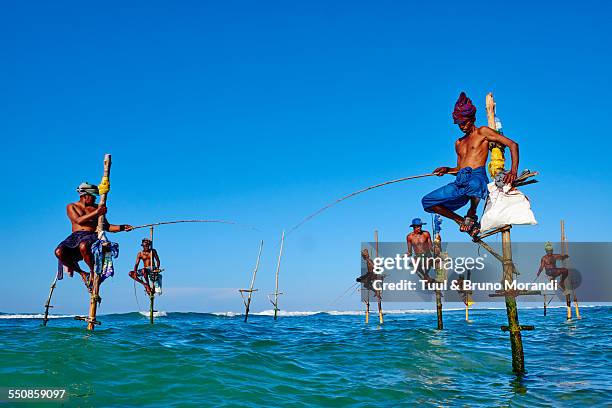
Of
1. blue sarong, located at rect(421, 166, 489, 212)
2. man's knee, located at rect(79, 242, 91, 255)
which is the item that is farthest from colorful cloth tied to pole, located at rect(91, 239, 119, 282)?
blue sarong, located at rect(421, 166, 489, 212)

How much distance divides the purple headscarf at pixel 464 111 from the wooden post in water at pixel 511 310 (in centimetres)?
224

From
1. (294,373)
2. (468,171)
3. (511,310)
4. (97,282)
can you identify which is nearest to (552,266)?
(511,310)

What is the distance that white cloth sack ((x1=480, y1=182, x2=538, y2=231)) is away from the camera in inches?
339

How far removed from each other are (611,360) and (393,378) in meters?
6.23

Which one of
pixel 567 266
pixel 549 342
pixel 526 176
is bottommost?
pixel 549 342

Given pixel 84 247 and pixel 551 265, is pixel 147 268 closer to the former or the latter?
pixel 84 247

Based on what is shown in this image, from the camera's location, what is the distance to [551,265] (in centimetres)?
2692

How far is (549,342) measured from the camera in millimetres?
15477

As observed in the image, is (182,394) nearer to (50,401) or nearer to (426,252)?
(50,401)

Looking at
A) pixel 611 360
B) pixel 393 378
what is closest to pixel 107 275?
pixel 393 378

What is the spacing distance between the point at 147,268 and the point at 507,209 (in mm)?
18135

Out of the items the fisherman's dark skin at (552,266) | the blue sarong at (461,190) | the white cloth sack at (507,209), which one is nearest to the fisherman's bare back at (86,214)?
the blue sarong at (461,190)

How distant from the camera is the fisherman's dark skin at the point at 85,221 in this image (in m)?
12.0

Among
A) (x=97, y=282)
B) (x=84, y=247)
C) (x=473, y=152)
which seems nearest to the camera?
(x=473, y=152)
